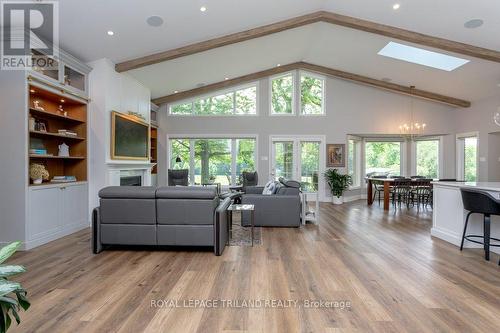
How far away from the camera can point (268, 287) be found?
2551mm

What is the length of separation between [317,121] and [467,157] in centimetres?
461

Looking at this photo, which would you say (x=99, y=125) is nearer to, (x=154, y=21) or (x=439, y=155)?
(x=154, y=21)

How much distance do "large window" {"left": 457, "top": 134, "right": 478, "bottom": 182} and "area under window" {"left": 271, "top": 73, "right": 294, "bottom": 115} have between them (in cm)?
538

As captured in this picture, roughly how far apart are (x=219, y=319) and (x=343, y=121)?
788cm

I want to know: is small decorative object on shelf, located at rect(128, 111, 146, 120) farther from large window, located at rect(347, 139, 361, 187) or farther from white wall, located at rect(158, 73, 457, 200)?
large window, located at rect(347, 139, 361, 187)

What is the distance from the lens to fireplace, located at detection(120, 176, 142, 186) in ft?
18.8

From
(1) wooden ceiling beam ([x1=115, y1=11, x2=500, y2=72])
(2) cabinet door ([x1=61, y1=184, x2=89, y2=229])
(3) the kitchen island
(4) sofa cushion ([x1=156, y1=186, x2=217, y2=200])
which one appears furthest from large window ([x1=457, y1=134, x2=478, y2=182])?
(2) cabinet door ([x1=61, y1=184, x2=89, y2=229])

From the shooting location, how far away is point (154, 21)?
4.32 m

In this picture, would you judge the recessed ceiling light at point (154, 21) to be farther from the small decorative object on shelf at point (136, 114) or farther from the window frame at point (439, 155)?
the window frame at point (439, 155)

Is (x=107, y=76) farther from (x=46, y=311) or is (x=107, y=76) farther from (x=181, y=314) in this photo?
(x=181, y=314)

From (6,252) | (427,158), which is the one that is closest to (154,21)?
(6,252)

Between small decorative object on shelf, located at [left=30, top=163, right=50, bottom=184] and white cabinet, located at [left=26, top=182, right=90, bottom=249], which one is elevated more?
small decorative object on shelf, located at [left=30, top=163, right=50, bottom=184]

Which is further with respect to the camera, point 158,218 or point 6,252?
point 158,218

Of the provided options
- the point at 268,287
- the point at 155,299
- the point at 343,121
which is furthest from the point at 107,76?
the point at 343,121
